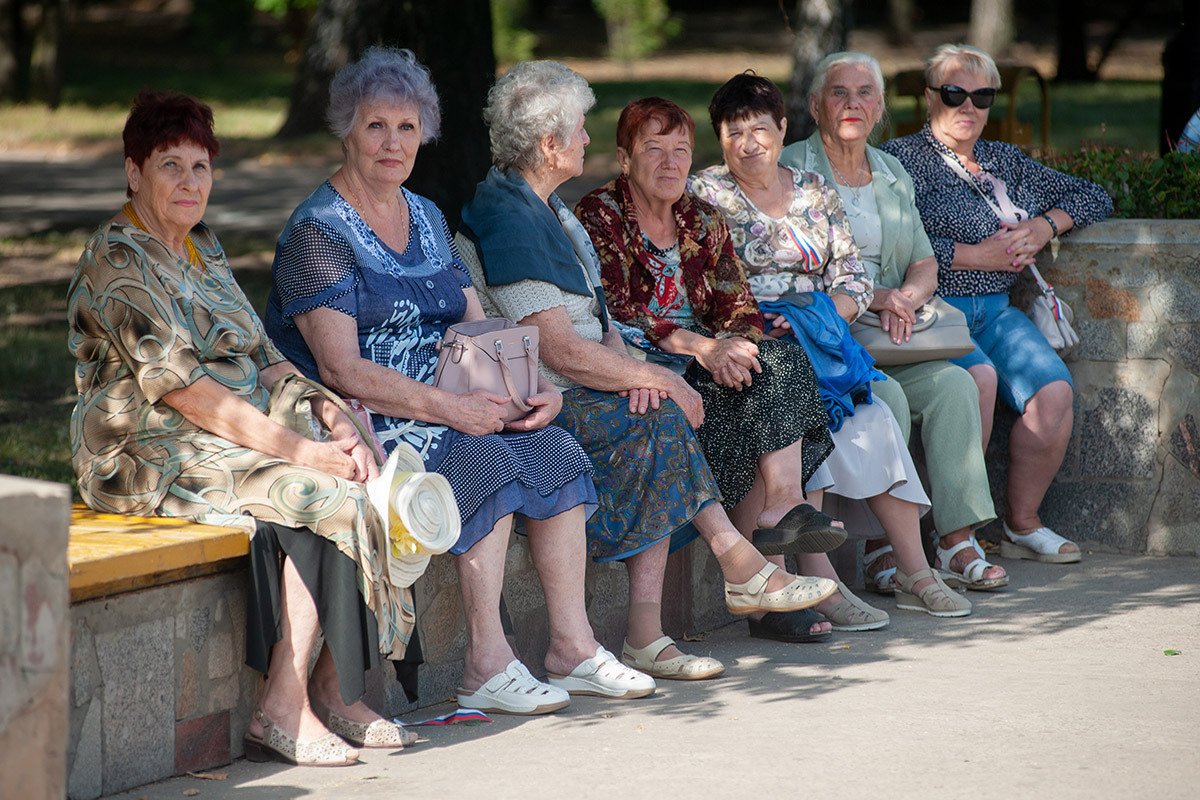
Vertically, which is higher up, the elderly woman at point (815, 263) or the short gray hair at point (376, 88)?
the short gray hair at point (376, 88)

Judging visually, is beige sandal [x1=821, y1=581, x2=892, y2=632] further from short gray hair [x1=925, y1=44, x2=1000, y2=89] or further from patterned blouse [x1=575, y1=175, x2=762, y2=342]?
short gray hair [x1=925, y1=44, x2=1000, y2=89]

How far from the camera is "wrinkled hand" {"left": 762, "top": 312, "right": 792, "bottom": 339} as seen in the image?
5555 millimetres

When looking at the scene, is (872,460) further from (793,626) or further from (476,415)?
(476,415)

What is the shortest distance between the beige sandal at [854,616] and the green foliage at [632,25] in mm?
26122

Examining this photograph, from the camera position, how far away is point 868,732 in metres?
4.31

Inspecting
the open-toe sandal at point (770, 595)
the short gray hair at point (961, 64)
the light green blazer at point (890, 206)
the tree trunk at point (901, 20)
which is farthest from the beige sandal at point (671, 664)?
the tree trunk at point (901, 20)

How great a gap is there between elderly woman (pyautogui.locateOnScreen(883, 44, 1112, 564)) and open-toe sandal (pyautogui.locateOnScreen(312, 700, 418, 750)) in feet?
9.67

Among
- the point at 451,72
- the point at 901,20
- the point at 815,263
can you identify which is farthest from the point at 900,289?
the point at 901,20

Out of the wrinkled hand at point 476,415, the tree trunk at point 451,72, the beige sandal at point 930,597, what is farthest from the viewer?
the tree trunk at point 451,72

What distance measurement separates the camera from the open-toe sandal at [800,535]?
5.00 m

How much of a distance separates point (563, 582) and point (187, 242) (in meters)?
1.37

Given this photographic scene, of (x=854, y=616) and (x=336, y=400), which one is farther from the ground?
(x=336, y=400)

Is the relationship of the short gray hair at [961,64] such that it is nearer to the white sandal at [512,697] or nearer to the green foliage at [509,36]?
the white sandal at [512,697]

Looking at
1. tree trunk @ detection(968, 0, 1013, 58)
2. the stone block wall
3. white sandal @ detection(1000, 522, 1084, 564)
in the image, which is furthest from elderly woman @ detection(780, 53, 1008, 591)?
tree trunk @ detection(968, 0, 1013, 58)
